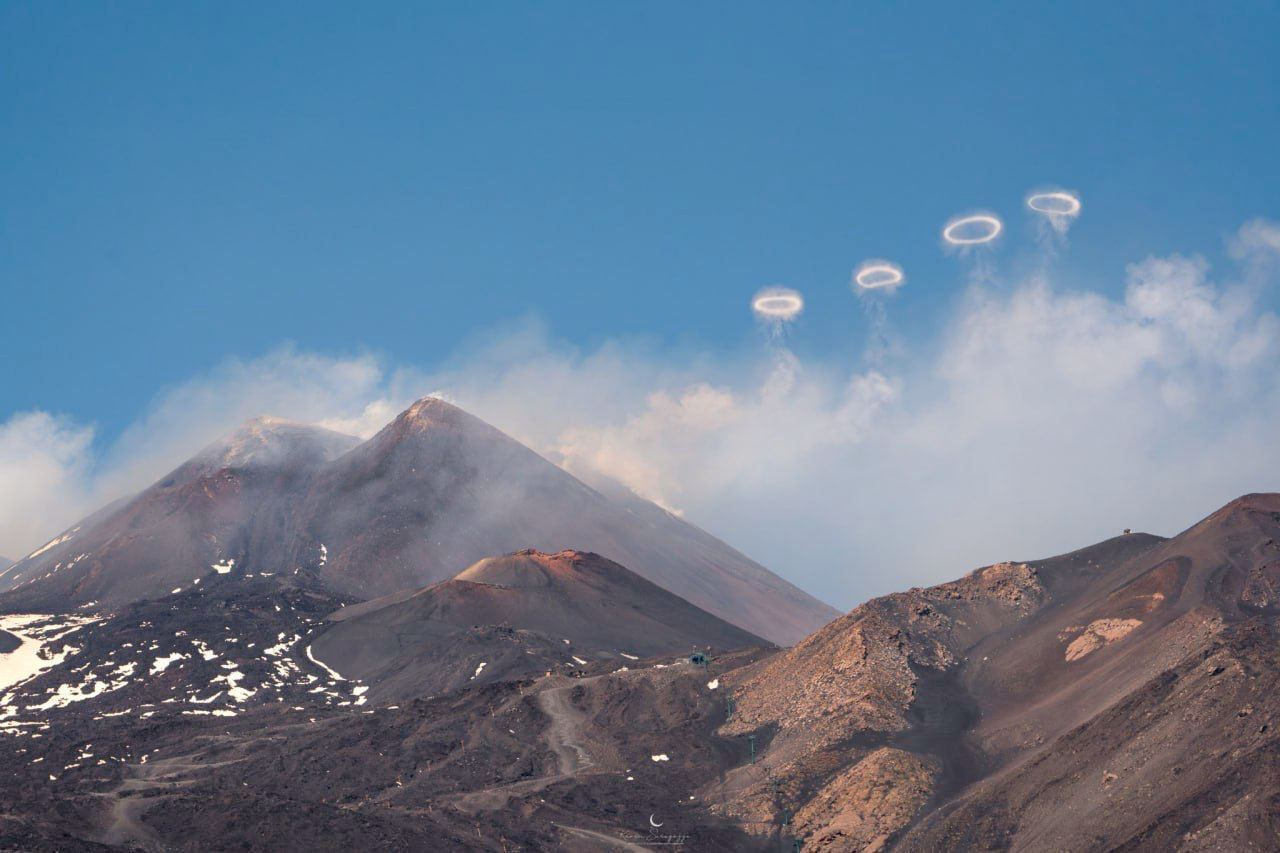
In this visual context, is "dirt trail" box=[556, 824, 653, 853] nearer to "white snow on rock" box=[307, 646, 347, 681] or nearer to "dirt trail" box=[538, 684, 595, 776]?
"dirt trail" box=[538, 684, 595, 776]

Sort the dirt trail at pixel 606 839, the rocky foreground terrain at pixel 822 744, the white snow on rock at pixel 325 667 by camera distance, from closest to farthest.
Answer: the rocky foreground terrain at pixel 822 744 → the dirt trail at pixel 606 839 → the white snow on rock at pixel 325 667

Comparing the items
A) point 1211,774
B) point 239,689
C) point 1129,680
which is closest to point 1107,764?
point 1211,774

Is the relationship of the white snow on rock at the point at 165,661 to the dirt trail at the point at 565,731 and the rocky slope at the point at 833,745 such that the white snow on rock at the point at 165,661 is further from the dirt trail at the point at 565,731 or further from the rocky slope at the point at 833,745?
the dirt trail at the point at 565,731

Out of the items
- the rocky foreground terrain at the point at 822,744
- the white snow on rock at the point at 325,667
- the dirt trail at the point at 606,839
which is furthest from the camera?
the white snow on rock at the point at 325,667

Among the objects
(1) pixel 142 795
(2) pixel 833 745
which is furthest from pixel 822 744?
(1) pixel 142 795

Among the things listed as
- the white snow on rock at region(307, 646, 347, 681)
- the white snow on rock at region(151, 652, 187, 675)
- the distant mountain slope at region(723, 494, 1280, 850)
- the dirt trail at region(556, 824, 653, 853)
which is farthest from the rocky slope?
the white snow on rock at region(307, 646, 347, 681)

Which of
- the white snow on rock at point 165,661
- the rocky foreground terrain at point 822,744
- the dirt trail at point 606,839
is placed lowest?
the dirt trail at point 606,839

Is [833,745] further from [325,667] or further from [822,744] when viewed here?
[325,667]

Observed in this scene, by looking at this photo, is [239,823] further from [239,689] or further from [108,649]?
[108,649]

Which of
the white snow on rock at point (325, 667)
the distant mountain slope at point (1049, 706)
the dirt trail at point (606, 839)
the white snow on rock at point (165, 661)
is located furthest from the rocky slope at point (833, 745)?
the white snow on rock at point (325, 667)
